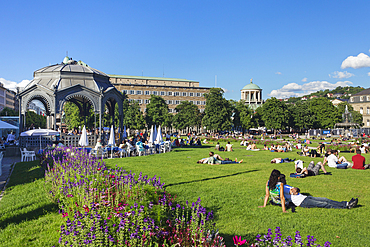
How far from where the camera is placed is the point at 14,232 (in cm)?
622

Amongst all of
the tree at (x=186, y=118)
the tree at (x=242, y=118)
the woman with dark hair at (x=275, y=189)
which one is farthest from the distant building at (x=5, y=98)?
the woman with dark hair at (x=275, y=189)

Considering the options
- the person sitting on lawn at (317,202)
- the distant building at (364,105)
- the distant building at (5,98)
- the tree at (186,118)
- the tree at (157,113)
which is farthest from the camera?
the distant building at (364,105)

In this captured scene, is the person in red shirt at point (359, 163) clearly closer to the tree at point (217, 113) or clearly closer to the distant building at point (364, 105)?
the tree at point (217, 113)

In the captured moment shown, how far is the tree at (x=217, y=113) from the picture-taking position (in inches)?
2692

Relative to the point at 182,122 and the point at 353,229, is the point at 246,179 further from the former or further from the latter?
the point at 182,122

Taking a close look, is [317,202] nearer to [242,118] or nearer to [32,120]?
[242,118]

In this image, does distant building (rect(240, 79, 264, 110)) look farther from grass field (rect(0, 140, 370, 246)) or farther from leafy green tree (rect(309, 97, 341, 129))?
grass field (rect(0, 140, 370, 246))

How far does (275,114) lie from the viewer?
78812 mm

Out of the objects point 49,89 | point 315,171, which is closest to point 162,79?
point 49,89

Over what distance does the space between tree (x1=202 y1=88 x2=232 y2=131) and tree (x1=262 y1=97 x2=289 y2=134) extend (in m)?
16.2

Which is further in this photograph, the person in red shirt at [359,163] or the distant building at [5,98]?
the distant building at [5,98]

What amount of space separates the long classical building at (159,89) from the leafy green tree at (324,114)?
134 ft

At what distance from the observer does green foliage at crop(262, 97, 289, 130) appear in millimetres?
78750

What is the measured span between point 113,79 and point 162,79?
76.2 feet
